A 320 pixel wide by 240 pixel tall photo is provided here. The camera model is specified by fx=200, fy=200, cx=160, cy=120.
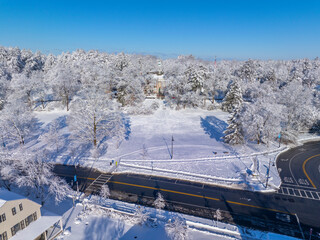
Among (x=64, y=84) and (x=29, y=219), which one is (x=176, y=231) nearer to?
(x=29, y=219)

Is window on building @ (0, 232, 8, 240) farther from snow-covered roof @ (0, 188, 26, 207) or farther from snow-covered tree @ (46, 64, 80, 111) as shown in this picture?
snow-covered tree @ (46, 64, 80, 111)

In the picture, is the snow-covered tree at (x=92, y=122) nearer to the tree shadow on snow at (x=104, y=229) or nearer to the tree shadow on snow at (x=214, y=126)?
the tree shadow on snow at (x=104, y=229)

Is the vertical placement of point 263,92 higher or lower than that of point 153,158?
higher

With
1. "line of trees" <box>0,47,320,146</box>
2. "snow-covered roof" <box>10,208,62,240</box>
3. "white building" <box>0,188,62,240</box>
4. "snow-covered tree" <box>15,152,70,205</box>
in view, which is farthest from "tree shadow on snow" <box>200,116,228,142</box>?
"white building" <box>0,188,62,240</box>

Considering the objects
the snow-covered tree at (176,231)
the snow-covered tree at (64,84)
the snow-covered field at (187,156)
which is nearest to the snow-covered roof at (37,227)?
the snow-covered tree at (176,231)

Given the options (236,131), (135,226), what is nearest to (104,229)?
(135,226)

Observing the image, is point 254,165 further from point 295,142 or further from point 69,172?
point 69,172

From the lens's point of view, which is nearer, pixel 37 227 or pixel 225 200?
pixel 37 227

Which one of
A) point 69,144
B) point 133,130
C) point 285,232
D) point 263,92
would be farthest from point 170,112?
point 285,232
